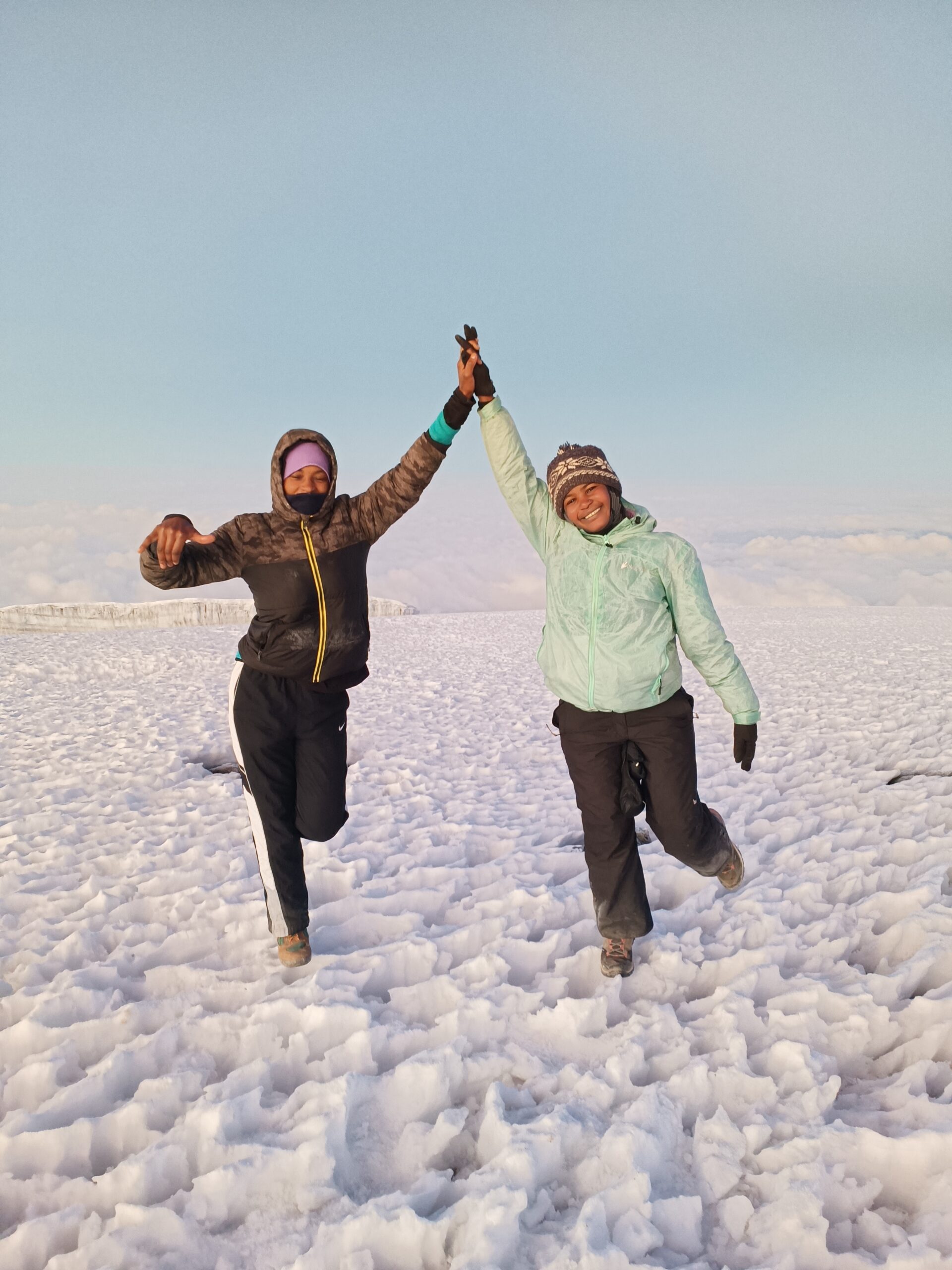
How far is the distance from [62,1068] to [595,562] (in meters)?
2.80

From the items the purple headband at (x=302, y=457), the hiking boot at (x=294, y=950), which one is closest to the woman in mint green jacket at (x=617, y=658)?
the purple headband at (x=302, y=457)

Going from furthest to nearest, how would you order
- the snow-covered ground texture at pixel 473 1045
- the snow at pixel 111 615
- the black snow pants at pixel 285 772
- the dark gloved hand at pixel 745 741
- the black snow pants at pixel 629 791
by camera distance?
the snow at pixel 111 615, the black snow pants at pixel 285 772, the dark gloved hand at pixel 745 741, the black snow pants at pixel 629 791, the snow-covered ground texture at pixel 473 1045

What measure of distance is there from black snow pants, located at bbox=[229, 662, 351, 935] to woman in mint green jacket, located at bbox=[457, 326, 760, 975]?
42.3 inches

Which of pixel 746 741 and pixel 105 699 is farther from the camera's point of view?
pixel 105 699

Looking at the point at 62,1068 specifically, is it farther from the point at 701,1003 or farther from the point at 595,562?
the point at 595,562

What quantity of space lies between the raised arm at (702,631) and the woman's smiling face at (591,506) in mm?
322

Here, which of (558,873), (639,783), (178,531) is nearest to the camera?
(178,531)

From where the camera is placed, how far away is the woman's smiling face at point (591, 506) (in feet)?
9.90

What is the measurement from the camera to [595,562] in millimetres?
3088

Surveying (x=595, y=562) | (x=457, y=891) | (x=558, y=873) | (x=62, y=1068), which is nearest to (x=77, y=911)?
(x=62, y=1068)

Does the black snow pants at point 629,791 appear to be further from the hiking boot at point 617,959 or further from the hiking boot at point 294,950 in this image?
the hiking boot at point 294,950

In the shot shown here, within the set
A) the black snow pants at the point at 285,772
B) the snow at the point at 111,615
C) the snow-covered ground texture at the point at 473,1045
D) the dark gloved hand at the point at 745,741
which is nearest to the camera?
the snow-covered ground texture at the point at 473,1045

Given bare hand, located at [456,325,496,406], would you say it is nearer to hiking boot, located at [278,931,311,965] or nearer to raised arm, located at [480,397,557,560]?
raised arm, located at [480,397,557,560]

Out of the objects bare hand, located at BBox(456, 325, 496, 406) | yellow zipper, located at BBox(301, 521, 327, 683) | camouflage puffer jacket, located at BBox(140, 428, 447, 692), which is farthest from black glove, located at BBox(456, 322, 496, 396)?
yellow zipper, located at BBox(301, 521, 327, 683)
